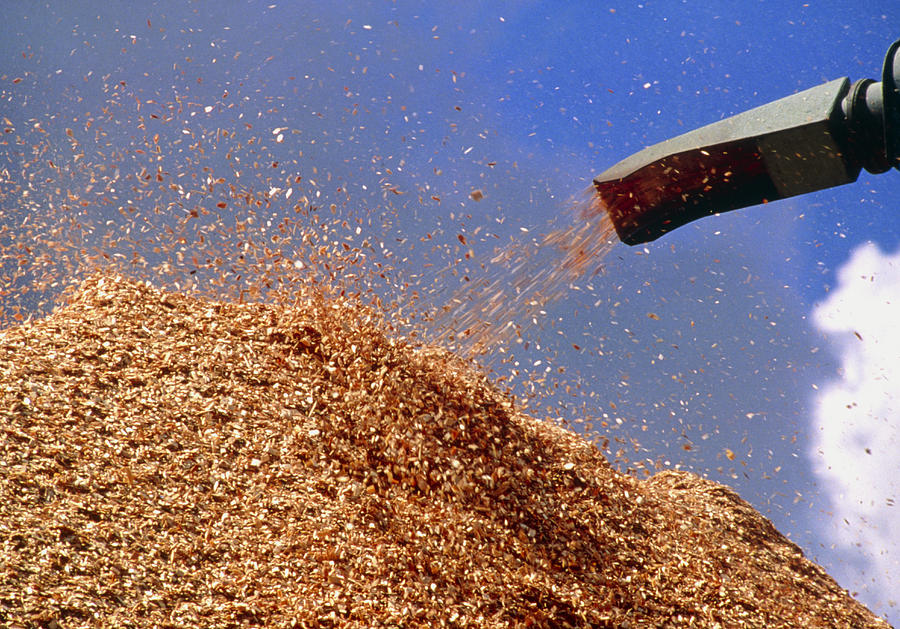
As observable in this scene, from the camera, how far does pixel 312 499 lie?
158 inches

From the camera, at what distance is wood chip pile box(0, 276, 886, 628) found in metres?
3.42

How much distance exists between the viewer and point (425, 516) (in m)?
4.11

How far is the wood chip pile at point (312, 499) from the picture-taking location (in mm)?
3422

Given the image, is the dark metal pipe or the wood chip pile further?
the dark metal pipe

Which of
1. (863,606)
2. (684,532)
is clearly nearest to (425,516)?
(684,532)

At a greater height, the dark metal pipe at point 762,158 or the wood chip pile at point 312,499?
the dark metal pipe at point 762,158

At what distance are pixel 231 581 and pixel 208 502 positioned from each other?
21.6 inches

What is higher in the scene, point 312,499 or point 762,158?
point 762,158

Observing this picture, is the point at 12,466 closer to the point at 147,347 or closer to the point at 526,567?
the point at 147,347

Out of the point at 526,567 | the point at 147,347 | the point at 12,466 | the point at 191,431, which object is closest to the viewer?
the point at 12,466

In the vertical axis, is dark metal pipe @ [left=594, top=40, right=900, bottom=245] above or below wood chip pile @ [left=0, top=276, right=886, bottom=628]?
above

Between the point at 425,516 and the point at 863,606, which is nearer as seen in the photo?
the point at 425,516

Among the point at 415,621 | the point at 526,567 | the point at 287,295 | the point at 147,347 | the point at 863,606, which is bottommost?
the point at 415,621

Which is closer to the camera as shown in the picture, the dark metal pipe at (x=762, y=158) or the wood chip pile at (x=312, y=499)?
the wood chip pile at (x=312, y=499)
